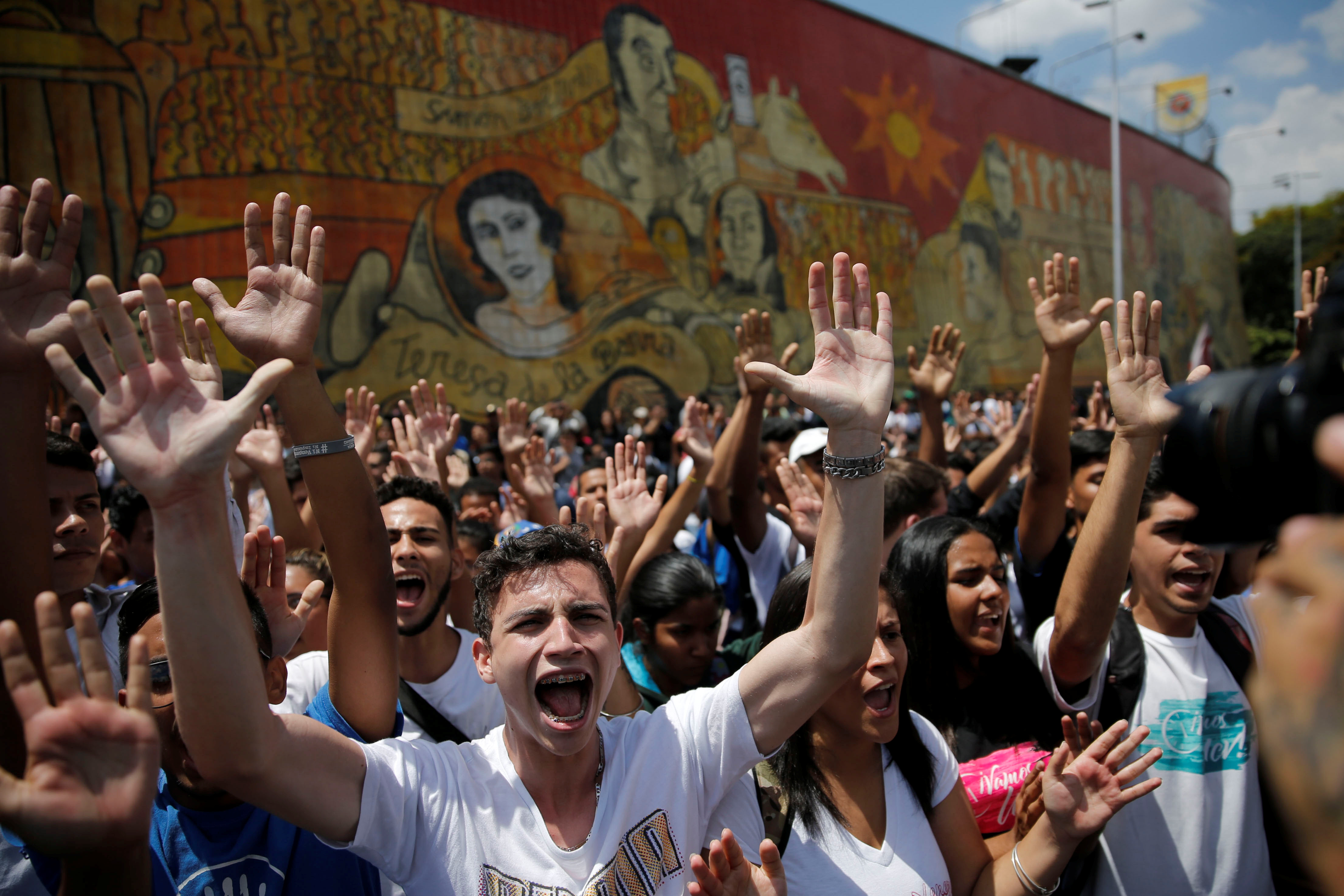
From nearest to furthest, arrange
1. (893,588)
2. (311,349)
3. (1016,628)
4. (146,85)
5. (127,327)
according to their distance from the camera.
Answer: (127,327) → (311,349) → (893,588) → (1016,628) → (146,85)

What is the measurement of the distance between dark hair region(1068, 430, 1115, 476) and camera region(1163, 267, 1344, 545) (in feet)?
8.97

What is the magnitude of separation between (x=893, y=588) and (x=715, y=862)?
0.93 metres

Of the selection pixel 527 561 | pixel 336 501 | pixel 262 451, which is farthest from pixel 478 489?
pixel 527 561

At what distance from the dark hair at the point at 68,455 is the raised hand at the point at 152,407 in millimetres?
1711

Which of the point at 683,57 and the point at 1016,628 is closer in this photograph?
the point at 1016,628

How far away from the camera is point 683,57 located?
52.2 feet

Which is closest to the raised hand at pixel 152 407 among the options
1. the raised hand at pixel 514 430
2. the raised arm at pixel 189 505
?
the raised arm at pixel 189 505

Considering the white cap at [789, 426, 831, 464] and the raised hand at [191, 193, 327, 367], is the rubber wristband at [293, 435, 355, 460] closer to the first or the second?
the raised hand at [191, 193, 327, 367]

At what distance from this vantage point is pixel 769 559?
13.6 ft

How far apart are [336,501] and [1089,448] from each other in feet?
9.82

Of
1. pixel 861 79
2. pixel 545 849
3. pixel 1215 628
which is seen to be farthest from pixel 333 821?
pixel 861 79

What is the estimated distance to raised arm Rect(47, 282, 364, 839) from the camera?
4.25ft

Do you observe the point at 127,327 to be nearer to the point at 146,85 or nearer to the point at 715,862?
the point at 715,862

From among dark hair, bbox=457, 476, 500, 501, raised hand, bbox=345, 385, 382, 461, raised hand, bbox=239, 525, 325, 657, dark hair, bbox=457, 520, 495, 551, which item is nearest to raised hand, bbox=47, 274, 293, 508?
raised hand, bbox=239, 525, 325, 657
